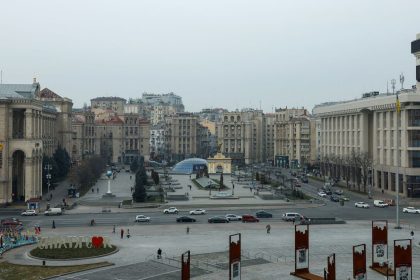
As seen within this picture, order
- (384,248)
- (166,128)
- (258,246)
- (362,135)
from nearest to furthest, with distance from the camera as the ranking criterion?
(384,248) < (258,246) < (362,135) < (166,128)

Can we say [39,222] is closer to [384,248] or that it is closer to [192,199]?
[192,199]

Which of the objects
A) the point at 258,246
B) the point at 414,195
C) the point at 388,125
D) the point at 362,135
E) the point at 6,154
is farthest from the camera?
the point at 362,135

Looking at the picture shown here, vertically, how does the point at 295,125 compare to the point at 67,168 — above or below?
above

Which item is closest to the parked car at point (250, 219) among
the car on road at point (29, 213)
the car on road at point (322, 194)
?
the car on road at point (29, 213)

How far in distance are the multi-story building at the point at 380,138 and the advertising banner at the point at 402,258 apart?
36678 mm

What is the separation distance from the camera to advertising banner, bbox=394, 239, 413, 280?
1008 inches

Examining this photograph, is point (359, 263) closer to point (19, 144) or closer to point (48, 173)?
point (19, 144)

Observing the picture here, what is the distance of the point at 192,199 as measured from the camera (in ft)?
251

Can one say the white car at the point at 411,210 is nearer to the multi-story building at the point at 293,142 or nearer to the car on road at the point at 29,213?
the car on road at the point at 29,213

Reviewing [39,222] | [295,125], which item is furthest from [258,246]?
[295,125]

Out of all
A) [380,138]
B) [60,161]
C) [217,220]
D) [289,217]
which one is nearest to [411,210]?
[289,217]

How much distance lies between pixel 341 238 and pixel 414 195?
33.7 meters

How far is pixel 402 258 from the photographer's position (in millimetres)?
25844

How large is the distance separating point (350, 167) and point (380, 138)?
364 inches
